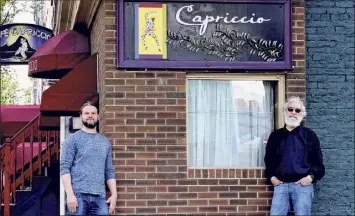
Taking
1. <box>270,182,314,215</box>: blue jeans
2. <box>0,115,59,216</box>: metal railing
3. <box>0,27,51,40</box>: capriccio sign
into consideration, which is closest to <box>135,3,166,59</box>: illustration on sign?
<box>270,182,314,215</box>: blue jeans

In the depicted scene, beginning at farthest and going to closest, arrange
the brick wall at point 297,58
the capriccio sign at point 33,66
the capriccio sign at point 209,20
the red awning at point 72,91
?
the capriccio sign at point 33,66
the red awning at point 72,91
the brick wall at point 297,58
the capriccio sign at point 209,20

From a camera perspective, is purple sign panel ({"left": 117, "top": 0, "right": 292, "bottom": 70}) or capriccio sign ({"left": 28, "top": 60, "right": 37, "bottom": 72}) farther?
capriccio sign ({"left": 28, "top": 60, "right": 37, "bottom": 72})

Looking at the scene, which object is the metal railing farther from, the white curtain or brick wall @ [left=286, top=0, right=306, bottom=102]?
brick wall @ [left=286, top=0, right=306, bottom=102]

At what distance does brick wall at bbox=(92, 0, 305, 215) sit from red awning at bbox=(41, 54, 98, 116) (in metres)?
1.35

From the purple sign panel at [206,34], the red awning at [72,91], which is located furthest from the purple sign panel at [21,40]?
the purple sign panel at [206,34]

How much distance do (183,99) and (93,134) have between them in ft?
4.39

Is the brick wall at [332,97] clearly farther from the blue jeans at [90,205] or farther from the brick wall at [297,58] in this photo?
the blue jeans at [90,205]

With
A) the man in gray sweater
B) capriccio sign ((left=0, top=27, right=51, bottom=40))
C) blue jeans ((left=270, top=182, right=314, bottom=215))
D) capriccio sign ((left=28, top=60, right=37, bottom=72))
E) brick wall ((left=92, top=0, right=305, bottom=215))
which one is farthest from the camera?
capriccio sign ((left=0, top=27, right=51, bottom=40))

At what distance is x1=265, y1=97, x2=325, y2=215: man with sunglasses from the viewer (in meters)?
8.79

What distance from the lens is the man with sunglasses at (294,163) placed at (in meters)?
8.79

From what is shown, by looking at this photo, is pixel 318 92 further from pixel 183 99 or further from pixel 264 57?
pixel 183 99

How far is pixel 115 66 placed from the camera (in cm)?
938

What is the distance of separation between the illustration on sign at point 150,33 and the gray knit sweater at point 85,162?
53.1 inches

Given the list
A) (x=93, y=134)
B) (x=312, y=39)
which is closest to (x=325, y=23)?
(x=312, y=39)
